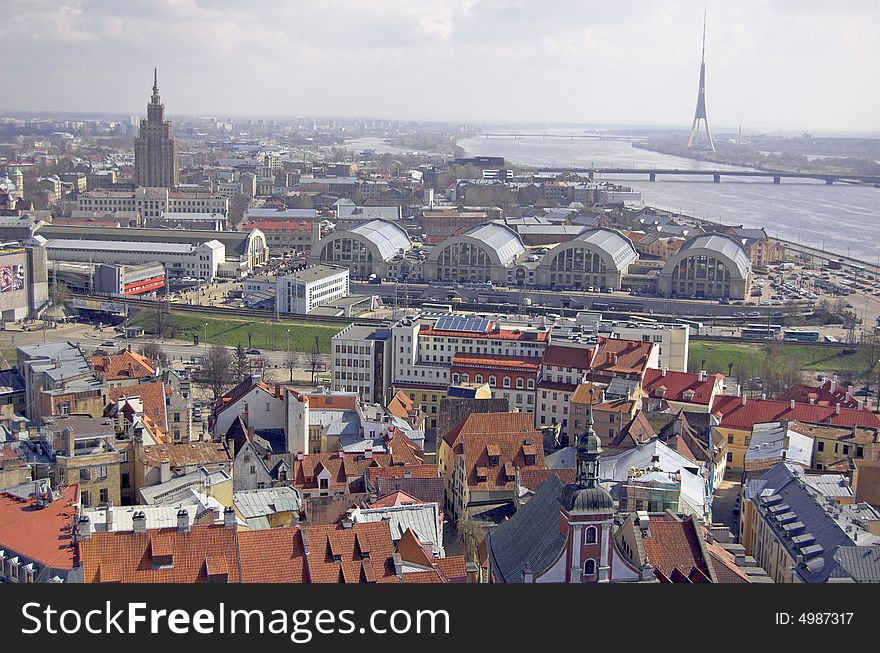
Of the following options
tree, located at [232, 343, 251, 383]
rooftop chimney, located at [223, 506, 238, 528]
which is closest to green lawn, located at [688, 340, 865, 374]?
tree, located at [232, 343, 251, 383]

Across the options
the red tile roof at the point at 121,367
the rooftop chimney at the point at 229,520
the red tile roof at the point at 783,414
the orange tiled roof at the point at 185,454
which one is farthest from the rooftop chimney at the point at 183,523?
the red tile roof at the point at 783,414

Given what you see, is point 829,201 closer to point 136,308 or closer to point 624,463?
point 136,308

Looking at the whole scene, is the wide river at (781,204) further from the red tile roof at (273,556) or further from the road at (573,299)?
the red tile roof at (273,556)

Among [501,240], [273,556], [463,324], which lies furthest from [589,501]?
[501,240]

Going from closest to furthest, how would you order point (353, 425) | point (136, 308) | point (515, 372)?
point (353, 425) → point (515, 372) → point (136, 308)

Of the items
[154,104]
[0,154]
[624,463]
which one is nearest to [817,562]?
[624,463]

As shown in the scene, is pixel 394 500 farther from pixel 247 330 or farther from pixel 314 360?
pixel 247 330
